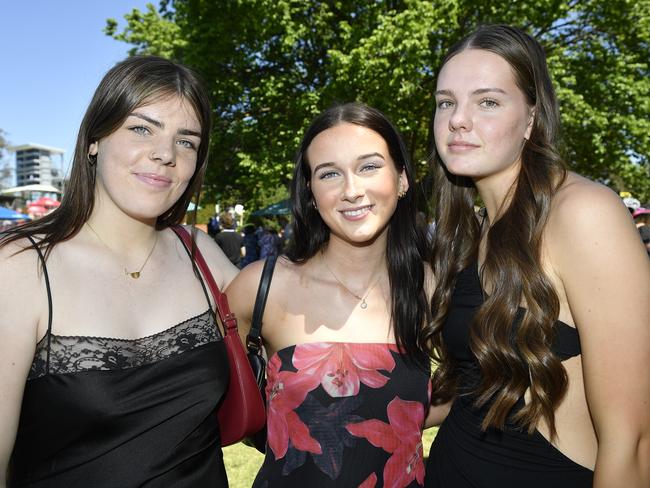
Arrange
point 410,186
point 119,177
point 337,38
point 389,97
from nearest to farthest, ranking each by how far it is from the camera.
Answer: point 119,177 < point 410,186 < point 389,97 < point 337,38

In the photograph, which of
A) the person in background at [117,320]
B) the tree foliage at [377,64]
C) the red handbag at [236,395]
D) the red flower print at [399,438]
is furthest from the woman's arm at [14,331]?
the tree foliage at [377,64]

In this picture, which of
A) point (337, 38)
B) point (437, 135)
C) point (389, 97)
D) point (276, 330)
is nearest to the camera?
point (437, 135)

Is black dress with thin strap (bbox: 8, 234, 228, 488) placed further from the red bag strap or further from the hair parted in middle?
the hair parted in middle

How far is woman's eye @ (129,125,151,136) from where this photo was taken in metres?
2.12

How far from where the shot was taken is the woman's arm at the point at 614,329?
1750 millimetres

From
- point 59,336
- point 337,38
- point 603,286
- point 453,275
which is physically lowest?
point 59,336

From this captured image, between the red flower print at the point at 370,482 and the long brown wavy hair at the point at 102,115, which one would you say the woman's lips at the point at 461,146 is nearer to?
the long brown wavy hair at the point at 102,115

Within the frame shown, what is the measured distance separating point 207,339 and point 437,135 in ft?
4.11

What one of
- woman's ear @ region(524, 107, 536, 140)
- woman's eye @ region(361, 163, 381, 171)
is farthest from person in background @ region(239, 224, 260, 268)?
woman's ear @ region(524, 107, 536, 140)

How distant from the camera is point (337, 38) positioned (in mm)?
14273

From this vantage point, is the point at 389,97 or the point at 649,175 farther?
the point at 649,175

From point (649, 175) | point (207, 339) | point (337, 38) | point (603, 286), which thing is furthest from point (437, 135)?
point (649, 175)

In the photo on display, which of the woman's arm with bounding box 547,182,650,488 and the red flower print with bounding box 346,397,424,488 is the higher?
the woman's arm with bounding box 547,182,650,488

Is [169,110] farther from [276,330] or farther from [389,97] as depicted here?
[389,97]
